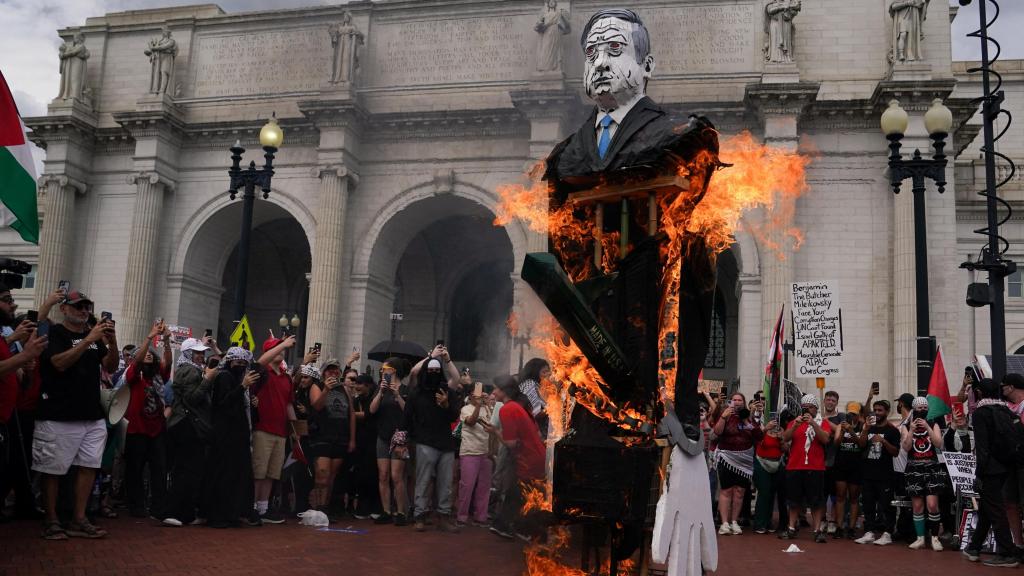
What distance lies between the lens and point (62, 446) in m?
7.80

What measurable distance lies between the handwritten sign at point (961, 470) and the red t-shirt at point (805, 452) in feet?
5.24

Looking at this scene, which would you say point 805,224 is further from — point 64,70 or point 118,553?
point 64,70

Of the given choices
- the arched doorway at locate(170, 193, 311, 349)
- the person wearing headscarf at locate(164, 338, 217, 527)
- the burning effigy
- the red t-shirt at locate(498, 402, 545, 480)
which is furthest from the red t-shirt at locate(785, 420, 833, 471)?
the arched doorway at locate(170, 193, 311, 349)

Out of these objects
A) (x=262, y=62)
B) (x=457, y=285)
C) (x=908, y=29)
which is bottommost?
(x=457, y=285)

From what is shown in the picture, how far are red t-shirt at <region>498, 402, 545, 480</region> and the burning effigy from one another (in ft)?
14.4

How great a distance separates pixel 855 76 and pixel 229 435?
2045cm

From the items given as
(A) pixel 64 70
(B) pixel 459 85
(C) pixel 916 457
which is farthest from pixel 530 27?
(C) pixel 916 457

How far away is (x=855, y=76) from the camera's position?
2358 cm

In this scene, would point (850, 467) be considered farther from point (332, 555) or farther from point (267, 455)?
point (267, 455)

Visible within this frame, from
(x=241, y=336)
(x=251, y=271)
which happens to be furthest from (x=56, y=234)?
(x=241, y=336)

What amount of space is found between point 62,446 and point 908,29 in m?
22.6

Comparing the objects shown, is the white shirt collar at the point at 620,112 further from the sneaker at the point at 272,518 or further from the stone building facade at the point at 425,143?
the stone building facade at the point at 425,143

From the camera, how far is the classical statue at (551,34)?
24.0 meters

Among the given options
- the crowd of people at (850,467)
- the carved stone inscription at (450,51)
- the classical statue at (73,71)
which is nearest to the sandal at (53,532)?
the crowd of people at (850,467)
